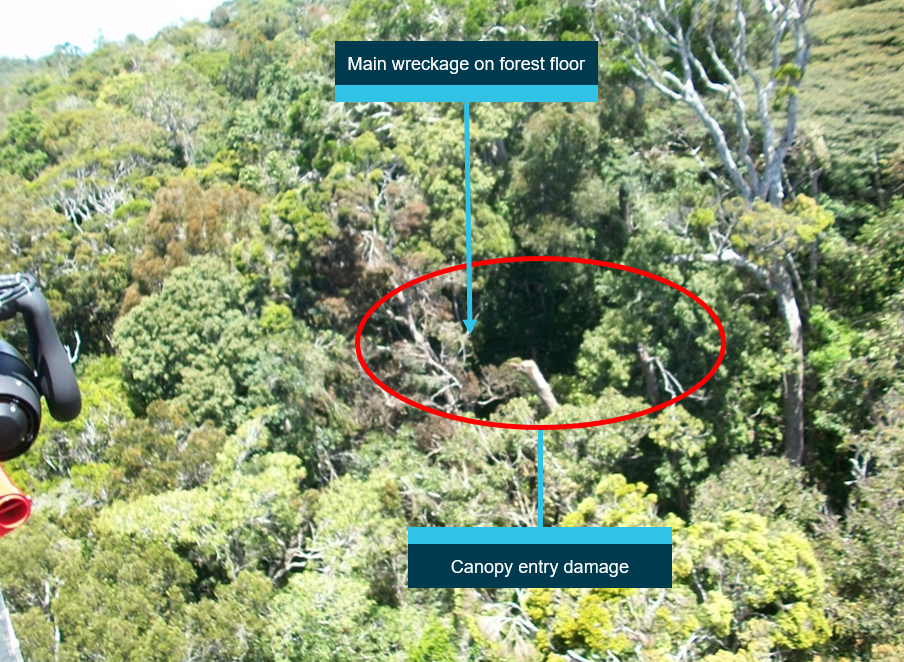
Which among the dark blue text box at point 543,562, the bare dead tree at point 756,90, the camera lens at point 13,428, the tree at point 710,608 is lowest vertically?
the tree at point 710,608

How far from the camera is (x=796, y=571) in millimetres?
12023

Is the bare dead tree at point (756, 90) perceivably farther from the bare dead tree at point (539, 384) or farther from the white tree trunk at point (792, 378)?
the bare dead tree at point (539, 384)

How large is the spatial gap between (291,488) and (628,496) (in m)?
6.01

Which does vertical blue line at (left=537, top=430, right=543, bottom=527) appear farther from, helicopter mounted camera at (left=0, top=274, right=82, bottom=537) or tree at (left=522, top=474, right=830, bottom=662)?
helicopter mounted camera at (left=0, top=274, right=82, bottom=537)

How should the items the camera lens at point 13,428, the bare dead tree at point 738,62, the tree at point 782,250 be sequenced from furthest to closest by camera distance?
the bare dead tree at point 738,62 < the tree at point 782,250 < the camera lens at point 13,428

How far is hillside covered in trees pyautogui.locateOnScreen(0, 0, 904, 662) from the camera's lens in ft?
42.4

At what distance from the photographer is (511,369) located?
18.9 meters

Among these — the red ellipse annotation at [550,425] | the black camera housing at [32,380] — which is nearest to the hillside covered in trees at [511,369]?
the red ellipse annotation at [550,425]

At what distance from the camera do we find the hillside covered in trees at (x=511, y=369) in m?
12.9

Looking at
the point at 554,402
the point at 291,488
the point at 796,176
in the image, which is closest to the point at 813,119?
the point at 796,176

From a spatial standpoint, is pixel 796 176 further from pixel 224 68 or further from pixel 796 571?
pixel 224 68

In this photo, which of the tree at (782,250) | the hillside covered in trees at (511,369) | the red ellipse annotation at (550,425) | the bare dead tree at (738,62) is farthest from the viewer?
the red ellipse annotation at (550,425)

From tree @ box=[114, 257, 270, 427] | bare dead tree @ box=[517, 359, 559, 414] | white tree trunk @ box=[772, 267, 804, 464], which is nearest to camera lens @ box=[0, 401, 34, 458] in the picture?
bare dead tree @ box=[517, 359, 559, 414]

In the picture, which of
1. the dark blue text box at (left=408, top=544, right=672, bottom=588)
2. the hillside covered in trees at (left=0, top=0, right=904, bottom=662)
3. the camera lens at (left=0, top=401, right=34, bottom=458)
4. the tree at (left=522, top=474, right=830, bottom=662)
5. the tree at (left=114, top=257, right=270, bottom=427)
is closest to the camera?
the camera lens at (left=0, top=401, right=34, bottom=458)
